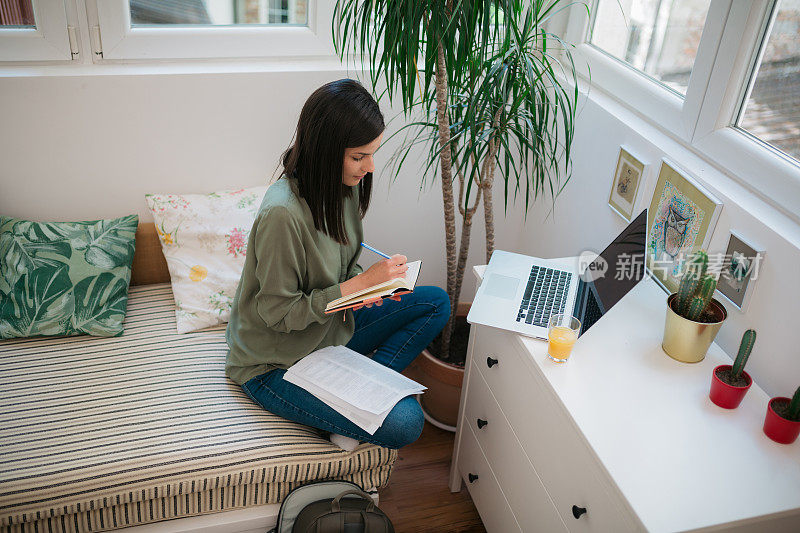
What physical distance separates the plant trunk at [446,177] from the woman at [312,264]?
263 mm

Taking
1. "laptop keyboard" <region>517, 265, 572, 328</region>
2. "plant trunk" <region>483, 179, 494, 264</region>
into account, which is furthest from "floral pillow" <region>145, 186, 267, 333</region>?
"laptop keyboard" <region>517, 265, 572, 328</region>

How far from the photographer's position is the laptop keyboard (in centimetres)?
167

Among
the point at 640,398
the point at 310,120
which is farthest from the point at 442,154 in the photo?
the point at 640,398

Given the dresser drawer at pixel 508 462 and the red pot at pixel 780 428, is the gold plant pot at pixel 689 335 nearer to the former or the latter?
the red pot at pixel 780 428

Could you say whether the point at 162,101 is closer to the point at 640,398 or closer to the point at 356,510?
the point at 356,510

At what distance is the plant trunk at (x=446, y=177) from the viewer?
1907 millimetres

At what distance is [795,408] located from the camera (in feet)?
4.33

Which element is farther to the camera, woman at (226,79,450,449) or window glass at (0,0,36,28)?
window glass at (0,0,36,28)

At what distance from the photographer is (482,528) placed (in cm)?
205

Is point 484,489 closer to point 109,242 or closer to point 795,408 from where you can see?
point 795,408

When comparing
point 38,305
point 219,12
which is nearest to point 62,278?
point 38,305

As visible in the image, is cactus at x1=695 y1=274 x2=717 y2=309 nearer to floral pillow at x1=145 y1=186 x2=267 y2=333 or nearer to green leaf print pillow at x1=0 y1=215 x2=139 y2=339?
floral pillow at x1=145 y1=186 x2=267 y2=333

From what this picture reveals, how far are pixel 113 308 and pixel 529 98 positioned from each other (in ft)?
4.61

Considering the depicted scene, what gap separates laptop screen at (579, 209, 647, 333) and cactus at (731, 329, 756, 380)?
296 millimetres
